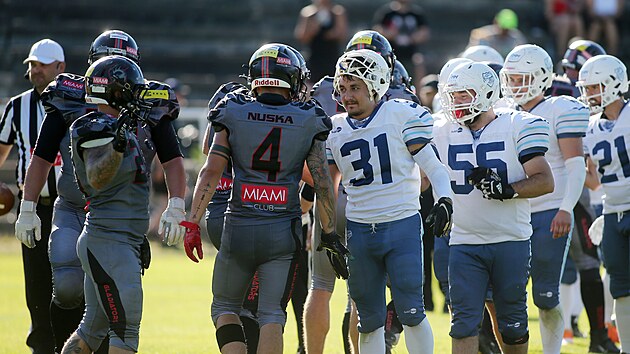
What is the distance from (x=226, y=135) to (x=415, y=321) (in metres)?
1.43

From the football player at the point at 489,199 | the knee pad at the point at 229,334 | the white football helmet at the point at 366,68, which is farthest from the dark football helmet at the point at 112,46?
the football player at the point at 489,199

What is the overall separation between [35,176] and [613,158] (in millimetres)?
3725

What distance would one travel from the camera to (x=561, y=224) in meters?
6.22

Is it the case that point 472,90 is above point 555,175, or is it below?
above

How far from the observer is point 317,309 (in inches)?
247

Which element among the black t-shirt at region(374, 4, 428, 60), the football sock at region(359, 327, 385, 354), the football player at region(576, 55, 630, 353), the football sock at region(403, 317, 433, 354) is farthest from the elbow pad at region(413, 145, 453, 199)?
the black t-shirt at region(374, 4, 428, 60)

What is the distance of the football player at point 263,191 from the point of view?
540 centimetres

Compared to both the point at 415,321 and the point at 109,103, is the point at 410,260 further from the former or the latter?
the point at 109,103

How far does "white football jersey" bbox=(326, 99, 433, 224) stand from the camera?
568cm

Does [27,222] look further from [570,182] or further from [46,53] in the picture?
[570,182]

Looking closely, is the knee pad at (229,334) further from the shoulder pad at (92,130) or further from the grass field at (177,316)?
the grass field at (177,316)

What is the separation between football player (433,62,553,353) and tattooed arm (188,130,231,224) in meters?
1.33

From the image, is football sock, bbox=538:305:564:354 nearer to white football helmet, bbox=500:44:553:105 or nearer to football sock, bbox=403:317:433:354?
football sock, bbox=403:317:433:354

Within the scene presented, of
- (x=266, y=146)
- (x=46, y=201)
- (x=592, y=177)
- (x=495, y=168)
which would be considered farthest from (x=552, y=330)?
(x=46, y=201)
